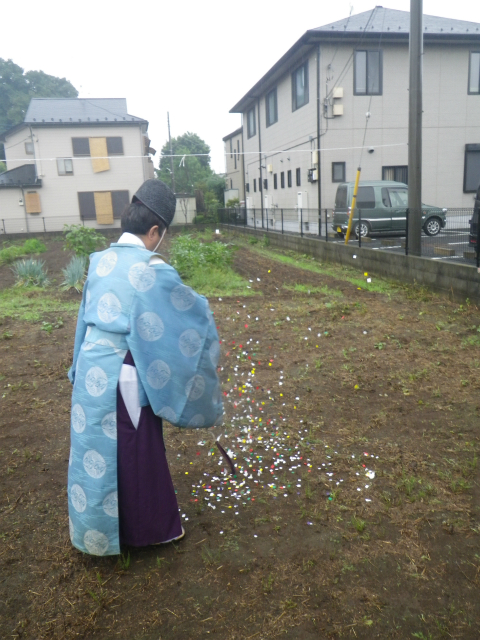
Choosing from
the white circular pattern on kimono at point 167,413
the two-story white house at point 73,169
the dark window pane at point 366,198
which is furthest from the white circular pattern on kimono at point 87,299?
the two-story white house at point 73,169

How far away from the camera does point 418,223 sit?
8.82 m

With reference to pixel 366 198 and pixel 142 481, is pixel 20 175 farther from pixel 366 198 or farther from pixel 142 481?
pixel 142 481

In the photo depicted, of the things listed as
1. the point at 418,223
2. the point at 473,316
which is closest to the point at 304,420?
the point at 473,316

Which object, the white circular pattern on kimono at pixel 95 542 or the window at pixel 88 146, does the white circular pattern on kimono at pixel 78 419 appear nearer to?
the white circular pattern on kimono at pixel 95 542

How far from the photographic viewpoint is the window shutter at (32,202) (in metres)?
26.7

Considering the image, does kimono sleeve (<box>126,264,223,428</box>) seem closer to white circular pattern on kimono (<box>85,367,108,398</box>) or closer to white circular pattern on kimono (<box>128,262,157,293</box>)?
white circular pattern on kimono (<box>128,262,157,293</box>)

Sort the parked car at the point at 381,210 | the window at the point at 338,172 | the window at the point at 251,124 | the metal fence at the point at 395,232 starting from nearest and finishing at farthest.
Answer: the metal fence at the point at 395,232
the parked car at the point at 381,210
the window at the point at 338,172
the window at the point at 251,124

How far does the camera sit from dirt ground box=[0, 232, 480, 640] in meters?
2.12

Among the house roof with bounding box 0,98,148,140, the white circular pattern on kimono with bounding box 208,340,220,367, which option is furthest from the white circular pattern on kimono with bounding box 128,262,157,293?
the house roof with bounding box 0,98,148,140

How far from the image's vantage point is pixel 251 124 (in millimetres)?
26531

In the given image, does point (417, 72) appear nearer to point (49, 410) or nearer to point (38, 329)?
point (38, 329)

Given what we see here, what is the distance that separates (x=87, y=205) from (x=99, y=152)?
272 cm

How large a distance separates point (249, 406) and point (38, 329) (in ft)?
12.6

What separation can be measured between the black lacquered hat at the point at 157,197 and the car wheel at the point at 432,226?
12777 mm
